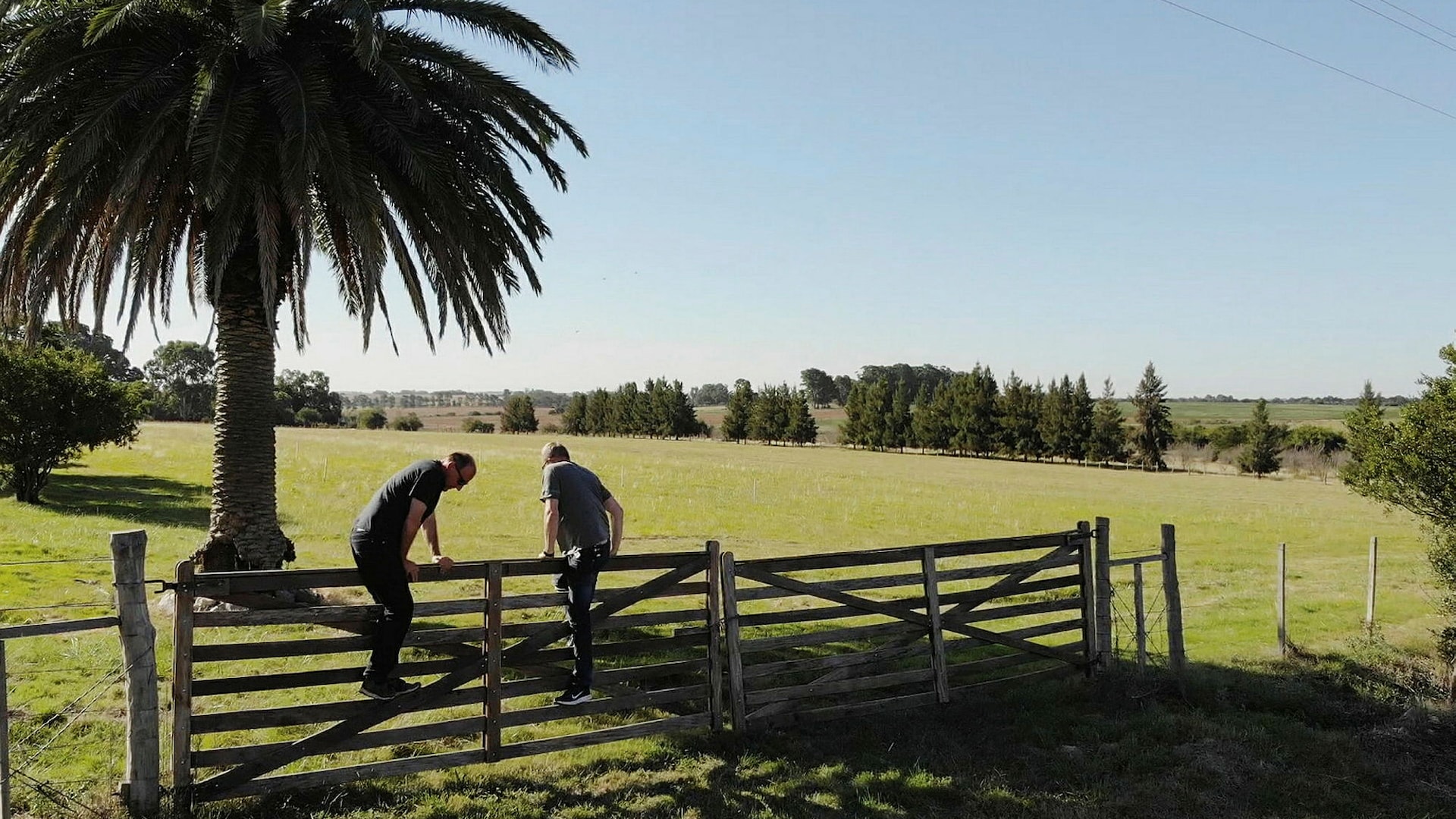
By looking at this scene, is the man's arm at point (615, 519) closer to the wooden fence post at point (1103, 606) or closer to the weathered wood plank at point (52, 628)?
the weathered wood plank at point (52, 628)

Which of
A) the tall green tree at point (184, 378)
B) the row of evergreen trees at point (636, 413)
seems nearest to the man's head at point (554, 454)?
the row of evergreen trees at point (636, 413)

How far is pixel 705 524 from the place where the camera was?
98.4 ft

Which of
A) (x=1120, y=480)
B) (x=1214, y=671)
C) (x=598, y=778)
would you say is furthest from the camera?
(x=1120, y=480)

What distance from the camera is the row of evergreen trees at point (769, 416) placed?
10838 cm

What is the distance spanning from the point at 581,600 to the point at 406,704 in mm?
1557

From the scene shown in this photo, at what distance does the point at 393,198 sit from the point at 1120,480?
59.6 metres

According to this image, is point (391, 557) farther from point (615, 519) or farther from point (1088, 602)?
point (1088, 602)

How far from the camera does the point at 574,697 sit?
728 cm

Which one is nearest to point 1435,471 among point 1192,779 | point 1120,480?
point 1192,779

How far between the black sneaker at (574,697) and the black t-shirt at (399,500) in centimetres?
196

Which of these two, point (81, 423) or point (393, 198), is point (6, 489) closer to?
point (81, 423)

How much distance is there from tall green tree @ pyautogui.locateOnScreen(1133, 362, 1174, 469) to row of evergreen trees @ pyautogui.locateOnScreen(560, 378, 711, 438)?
56.2m

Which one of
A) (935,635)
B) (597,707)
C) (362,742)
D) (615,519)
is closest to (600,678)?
(597,707)

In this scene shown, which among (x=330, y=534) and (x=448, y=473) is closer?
(x=448, y=473)
